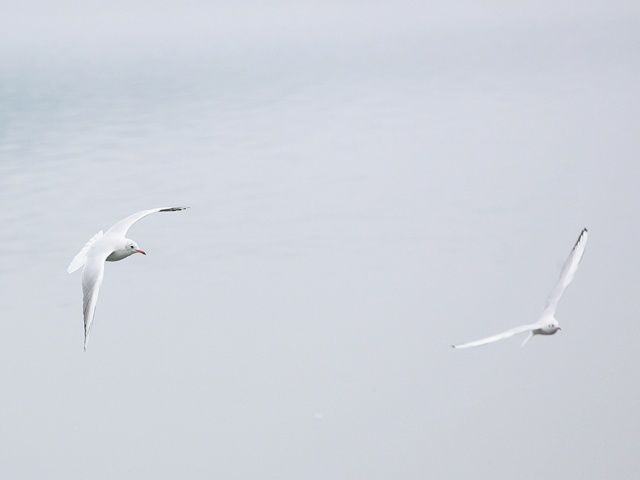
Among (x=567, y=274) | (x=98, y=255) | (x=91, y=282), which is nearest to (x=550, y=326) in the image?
(x=567, y=274)

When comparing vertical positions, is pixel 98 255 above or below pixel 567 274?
above

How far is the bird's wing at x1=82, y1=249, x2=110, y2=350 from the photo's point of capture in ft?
62.2

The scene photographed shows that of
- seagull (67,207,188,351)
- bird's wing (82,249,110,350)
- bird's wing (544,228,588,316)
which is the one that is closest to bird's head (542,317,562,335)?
bird's wing (544,228,588,316)

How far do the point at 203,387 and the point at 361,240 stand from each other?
43.5 feet

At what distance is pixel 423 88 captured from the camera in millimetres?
98688

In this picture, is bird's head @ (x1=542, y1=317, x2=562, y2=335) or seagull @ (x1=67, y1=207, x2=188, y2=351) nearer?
bird's head @ (x1=542, y1=317, x2=562, y2=335)

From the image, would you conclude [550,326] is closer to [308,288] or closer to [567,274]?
[567,274]

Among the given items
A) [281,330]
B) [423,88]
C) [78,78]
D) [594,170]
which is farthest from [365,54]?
[281,330]

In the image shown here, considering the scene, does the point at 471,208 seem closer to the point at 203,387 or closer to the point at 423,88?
the point at 203,387

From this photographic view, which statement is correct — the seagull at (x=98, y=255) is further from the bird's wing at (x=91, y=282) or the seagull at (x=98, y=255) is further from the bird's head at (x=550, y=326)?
the bird's head at (x=550, y=326)

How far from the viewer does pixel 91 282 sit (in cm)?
1983

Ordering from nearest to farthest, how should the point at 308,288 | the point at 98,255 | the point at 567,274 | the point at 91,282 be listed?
the point at 567,274, the point at 91,282, the point at 98,255, the point at 308,288

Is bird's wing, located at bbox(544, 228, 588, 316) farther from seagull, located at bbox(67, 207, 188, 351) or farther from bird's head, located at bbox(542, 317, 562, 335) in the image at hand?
seagull, located at bbox(67, 207, 188, 351)

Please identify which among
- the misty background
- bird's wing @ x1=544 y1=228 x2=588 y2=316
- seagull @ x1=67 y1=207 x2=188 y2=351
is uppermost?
seagull @ x1=67 y1=207 x2=188 y2=351
